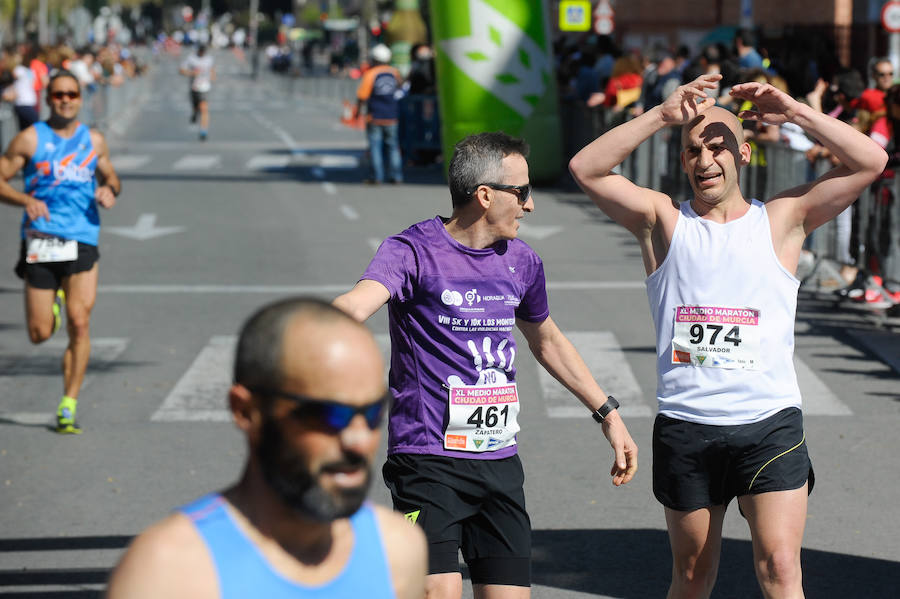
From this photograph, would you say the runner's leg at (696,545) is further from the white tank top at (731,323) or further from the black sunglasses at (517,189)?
the black sunglasses at (517,189)

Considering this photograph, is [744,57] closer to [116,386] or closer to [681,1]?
[116,386]

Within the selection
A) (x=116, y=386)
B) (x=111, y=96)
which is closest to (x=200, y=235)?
(x=116, y=386)

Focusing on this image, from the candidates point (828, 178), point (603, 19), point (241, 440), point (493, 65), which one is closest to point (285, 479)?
point (828, 178)

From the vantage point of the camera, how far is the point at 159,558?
2162 millimetres

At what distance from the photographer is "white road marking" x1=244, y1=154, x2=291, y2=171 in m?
28.4

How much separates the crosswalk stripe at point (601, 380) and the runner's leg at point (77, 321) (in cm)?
276

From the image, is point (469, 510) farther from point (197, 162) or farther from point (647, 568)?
point (197, 162)

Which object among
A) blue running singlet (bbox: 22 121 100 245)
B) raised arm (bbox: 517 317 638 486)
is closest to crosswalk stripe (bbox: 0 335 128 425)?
blue running singlet (bbox: 22 121 100 245)

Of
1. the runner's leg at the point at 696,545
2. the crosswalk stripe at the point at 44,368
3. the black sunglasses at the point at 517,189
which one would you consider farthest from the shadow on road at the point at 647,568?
the crosswalk stripe at the point at 44,368

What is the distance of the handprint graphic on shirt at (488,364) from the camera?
14.8ft

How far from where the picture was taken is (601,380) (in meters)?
10.1

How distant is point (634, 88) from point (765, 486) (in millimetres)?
16996

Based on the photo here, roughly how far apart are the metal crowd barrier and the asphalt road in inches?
27.6

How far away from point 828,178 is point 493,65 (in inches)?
732
